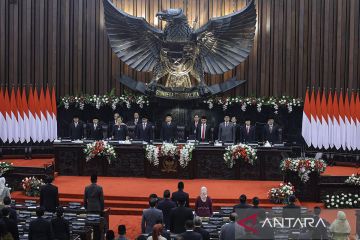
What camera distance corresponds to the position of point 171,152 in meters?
18.0

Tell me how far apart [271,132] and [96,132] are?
5.29 m

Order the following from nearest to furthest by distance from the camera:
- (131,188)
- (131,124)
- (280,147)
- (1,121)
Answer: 1. (131,188)
2. (280,147)
3. (131,124)
4. (1,121)

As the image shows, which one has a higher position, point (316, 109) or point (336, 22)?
point (336, 22)

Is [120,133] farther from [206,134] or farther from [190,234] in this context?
[190,234]

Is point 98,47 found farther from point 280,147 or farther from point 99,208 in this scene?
point 99,208

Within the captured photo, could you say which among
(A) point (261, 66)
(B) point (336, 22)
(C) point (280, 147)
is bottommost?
(C) point (280, 147)

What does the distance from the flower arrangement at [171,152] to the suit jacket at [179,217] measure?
7.39 m

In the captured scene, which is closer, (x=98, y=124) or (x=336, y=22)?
(x=98, y=124)

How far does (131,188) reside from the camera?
16844mm

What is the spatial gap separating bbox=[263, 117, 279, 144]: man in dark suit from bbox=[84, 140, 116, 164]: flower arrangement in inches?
185

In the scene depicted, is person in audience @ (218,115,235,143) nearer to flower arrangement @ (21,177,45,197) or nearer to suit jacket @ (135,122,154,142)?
suit jacket @ (135,122,154,142)

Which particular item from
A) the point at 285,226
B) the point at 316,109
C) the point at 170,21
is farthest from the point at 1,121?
the point at 285,226

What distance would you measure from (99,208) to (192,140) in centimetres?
707

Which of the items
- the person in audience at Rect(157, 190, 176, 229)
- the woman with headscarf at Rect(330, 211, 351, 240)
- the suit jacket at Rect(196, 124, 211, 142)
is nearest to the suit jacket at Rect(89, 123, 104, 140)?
the suit jacket at Rect(196, 124, 211, 142)
